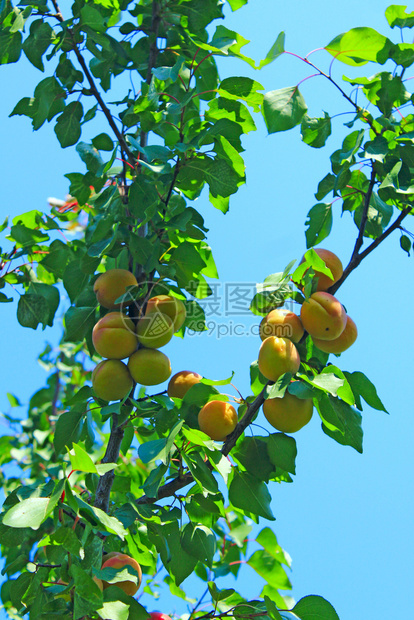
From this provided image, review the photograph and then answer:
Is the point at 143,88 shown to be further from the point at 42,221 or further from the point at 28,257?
the point at 28,257

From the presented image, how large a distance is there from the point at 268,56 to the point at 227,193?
1.14 ft

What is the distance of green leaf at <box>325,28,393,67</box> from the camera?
1.42 metres

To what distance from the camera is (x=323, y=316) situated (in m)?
1.38

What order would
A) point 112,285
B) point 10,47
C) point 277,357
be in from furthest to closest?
point 10,47 < point 112,285 < point 277,357

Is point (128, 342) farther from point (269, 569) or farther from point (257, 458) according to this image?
point (269, 569)

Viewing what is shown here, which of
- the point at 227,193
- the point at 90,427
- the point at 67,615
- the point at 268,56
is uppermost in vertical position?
the point at 268,56

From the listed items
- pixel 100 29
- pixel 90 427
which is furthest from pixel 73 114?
pixel 90 427

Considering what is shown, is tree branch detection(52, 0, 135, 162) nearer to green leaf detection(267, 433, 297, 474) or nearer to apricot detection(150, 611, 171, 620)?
green leaf detection(267, 433, 297, 474)

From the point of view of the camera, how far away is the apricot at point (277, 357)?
4.46ft

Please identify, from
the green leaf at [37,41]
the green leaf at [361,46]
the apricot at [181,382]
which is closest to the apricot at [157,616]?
the apricot at [181,382]

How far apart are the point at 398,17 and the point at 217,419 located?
3.71 feet

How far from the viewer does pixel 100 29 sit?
5.36 feet

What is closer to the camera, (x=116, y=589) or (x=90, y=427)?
(x=116, y=589)

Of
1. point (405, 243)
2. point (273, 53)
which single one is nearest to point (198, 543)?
point (405, 243)
